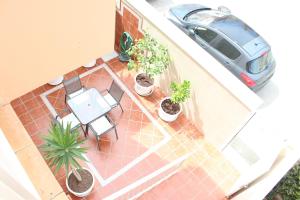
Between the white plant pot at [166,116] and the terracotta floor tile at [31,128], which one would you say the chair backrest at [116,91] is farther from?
the terracotta floor tile at [31,128]

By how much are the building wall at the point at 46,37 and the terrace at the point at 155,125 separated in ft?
0.16

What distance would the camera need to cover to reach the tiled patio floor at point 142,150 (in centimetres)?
716

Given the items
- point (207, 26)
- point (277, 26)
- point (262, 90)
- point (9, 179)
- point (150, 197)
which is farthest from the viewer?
point (277, 26)

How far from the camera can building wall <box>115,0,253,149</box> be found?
6.73 metres

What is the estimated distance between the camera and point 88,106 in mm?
7465

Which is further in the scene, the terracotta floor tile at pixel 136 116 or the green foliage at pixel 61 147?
the terracotta floor tile at pixel 136 116

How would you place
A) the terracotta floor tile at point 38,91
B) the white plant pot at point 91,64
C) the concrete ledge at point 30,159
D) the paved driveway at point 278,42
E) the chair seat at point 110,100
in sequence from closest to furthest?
the concrete ledge at point 30,159 < the chair seat at point 110,100 < the terracotta floor tile at point 38,91 < the white plant pot at point 91,64 < the paved driveway at point 278,42

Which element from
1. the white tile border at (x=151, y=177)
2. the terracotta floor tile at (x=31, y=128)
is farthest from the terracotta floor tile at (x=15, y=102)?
the white tile border at (x=151, y=177)

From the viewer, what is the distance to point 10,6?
5.17 metres

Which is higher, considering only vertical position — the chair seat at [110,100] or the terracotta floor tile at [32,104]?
the terracotta floor tile at [32,104]

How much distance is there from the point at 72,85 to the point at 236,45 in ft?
14.8

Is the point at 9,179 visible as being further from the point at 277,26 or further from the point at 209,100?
the point at 277,26

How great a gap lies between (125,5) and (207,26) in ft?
7.96

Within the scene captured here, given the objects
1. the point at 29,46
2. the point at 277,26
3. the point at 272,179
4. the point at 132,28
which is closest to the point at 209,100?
the point at 272,179
